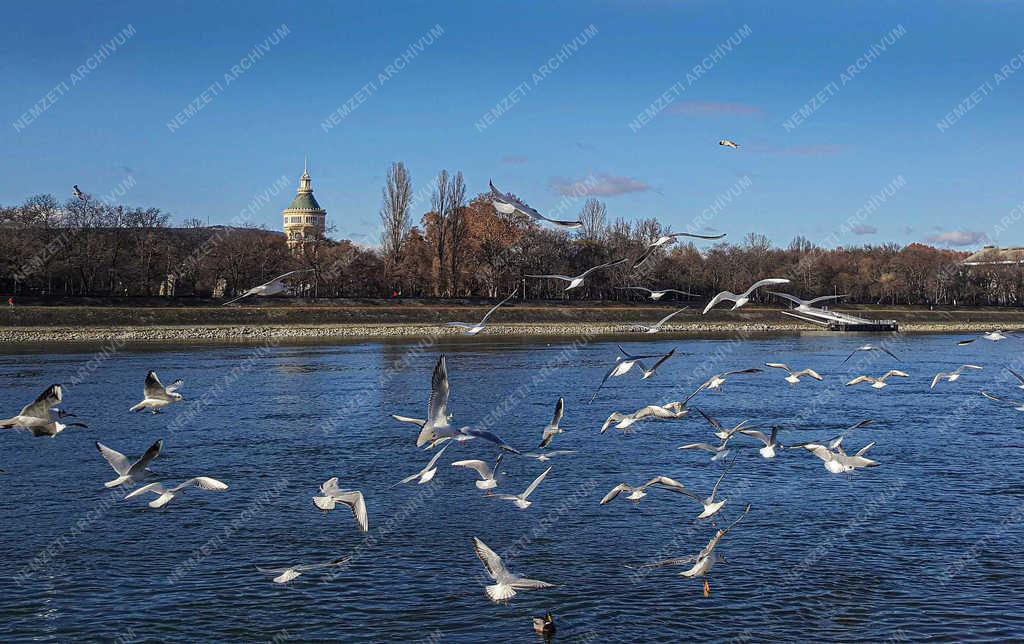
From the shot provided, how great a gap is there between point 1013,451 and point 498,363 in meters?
29.8

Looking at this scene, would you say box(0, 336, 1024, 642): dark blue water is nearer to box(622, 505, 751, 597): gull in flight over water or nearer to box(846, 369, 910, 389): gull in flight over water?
box(622, 505, 751, 597): gull in flight over water

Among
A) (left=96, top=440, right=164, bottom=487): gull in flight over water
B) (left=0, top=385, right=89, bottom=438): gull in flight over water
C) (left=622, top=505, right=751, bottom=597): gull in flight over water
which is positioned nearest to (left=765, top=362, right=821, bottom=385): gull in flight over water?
(left=622, top=505, right=751, bottom=597): gull in flight over water

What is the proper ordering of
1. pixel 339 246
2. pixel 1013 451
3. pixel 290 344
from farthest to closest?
pixel 339 246
pixel 290 344
pixel 1013 451

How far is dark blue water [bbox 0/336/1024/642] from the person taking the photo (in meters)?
12.5

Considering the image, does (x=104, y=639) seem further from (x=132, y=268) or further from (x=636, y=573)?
(x=132, y=268)

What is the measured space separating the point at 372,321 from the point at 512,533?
2589 inches

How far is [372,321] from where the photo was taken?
80875 millimetres

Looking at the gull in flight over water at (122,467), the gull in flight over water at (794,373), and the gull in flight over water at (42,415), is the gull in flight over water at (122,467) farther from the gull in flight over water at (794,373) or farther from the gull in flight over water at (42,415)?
the gull in flight over water at (794,373)

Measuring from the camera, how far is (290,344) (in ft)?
211

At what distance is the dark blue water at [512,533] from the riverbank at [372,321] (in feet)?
110

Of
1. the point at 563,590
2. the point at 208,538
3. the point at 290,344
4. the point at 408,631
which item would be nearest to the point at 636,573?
the point at 563,590

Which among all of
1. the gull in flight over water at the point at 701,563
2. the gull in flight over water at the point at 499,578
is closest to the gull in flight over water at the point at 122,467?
the gull in flight over water at the point at 499,578

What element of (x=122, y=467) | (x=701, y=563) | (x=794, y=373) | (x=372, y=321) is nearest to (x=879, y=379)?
(x=794, y=373)

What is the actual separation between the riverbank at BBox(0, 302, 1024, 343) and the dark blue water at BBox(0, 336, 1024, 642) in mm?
33634
